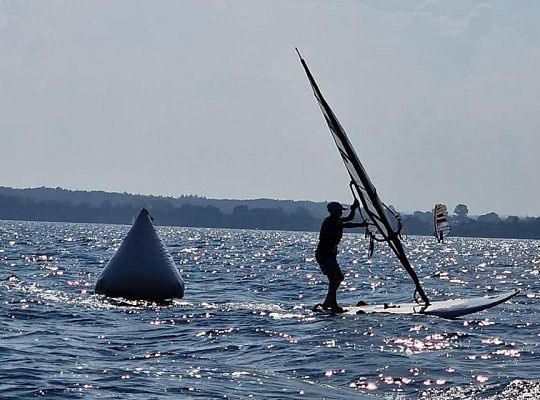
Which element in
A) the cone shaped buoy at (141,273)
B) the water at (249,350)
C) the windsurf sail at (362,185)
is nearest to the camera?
the water at (249,350)

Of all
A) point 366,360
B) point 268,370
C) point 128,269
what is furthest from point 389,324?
point 128,269

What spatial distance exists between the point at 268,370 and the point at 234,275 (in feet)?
71.5

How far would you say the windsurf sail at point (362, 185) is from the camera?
58.6 ft

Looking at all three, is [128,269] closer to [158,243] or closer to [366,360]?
[158,243]

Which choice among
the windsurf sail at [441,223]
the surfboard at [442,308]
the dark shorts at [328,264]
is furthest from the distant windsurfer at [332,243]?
the windsurf sail at [441,223]

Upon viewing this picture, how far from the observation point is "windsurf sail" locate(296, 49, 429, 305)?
17875 mm

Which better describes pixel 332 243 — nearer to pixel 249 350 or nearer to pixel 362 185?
pixel 362 185

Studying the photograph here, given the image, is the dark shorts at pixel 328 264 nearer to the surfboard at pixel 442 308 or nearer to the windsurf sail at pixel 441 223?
the surfboard at pixel 442 308

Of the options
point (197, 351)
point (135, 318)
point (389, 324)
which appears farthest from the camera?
point (135, 318)

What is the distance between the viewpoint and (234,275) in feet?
112

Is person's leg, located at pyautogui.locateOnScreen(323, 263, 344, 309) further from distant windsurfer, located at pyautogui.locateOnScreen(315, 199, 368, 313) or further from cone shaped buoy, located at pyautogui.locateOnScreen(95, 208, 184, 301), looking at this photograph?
cone shaped buoy, located at pyautogui.locateOnScreen(95, 208, 184, 301)

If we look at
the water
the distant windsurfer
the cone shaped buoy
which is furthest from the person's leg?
the cone shaped buoy

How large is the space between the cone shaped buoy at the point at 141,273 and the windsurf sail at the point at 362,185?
16.9 feet

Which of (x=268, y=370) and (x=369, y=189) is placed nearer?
(x=268, y=370)
